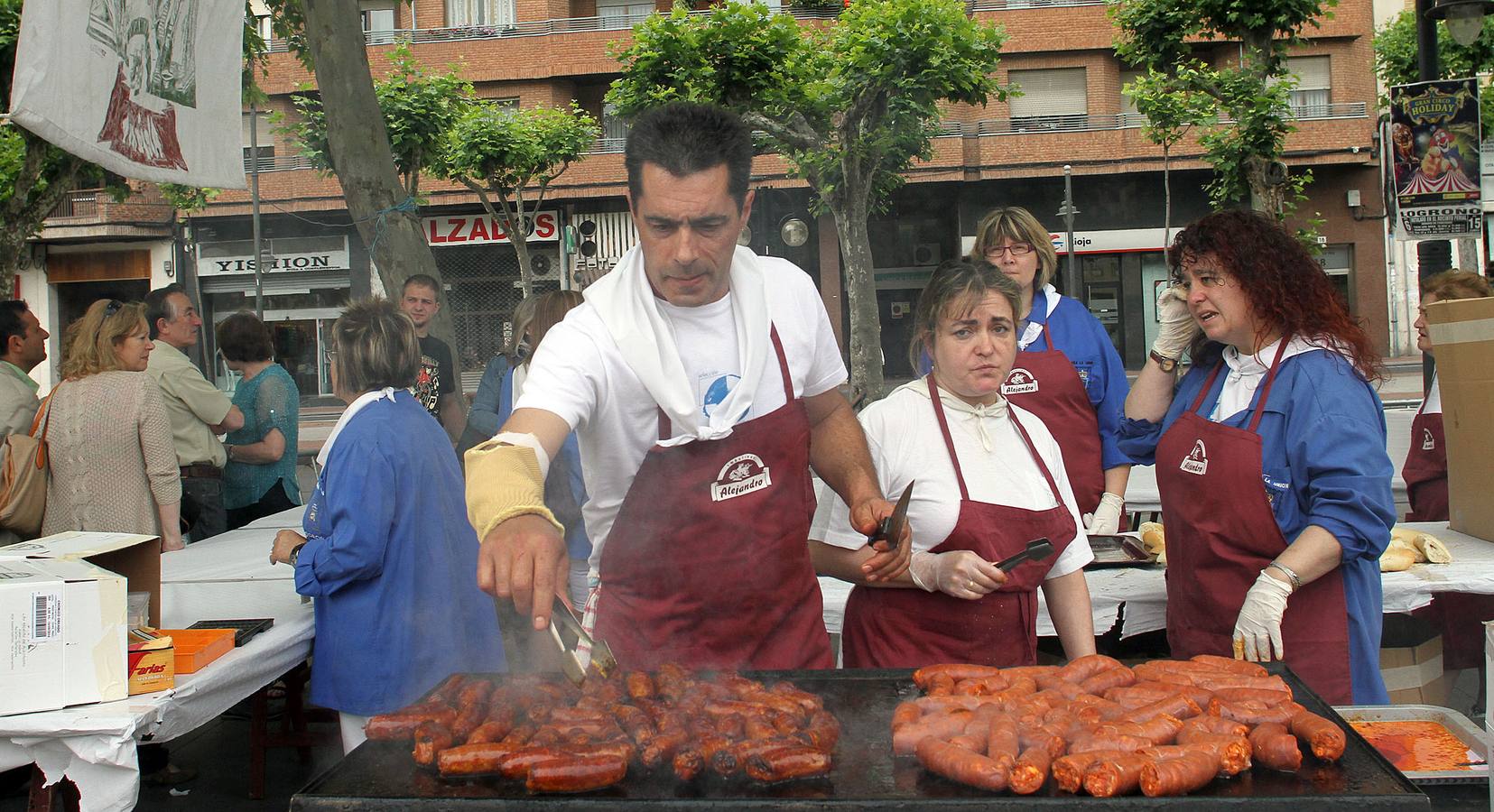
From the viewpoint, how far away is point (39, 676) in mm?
2615

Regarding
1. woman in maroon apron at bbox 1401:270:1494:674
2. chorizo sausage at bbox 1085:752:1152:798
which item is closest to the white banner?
chorizo sausage at bbox 1085:752:1152:798

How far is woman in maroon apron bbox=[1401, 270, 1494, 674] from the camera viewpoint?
384 cm

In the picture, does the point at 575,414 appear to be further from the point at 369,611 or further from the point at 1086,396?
the point at 1086,396

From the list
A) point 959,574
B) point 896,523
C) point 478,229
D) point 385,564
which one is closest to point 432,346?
point 385,564

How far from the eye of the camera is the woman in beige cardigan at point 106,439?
172 inches

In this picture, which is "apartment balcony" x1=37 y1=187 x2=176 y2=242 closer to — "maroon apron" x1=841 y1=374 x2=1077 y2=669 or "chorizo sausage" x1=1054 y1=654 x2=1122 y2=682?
"maroon apron" x1=841 y1=374 x2=1077 y2=669

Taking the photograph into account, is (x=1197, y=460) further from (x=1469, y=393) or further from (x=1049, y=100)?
(x=1049, y=100)

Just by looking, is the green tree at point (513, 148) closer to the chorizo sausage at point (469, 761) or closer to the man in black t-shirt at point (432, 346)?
the man in black t-shirt at point (432, 346)

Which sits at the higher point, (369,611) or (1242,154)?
(1242,154)

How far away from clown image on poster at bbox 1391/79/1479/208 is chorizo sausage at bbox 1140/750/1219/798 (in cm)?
604

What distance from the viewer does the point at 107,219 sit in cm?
2566

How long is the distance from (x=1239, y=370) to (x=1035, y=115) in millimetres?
23103

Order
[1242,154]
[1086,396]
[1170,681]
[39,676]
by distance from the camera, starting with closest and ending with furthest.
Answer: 1. [1170,681]
2. [39,676]
3. [1086,396]
4. [1242,154]

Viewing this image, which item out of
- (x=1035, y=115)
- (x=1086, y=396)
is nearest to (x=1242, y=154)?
(x=1035, y=115)
